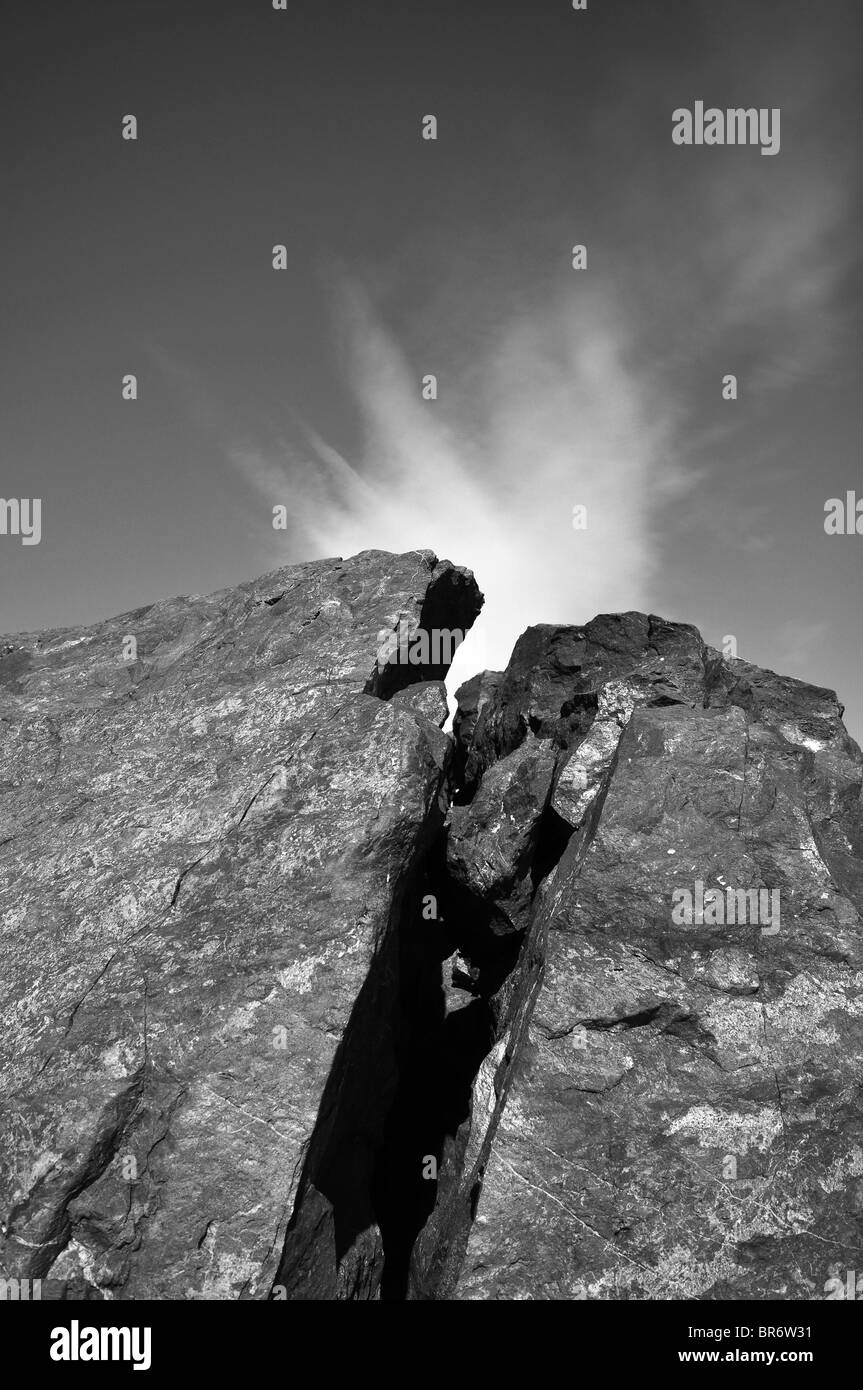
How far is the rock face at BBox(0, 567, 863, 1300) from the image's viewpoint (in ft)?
21.9

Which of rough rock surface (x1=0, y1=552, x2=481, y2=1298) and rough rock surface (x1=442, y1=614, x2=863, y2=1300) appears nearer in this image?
rough rock surface (x1=0, y1=552, x2=481, y2=1298)

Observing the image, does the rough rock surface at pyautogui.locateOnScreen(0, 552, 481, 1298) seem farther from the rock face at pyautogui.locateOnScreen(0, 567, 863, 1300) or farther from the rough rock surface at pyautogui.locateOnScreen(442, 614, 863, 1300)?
the rough rock surface at pyautogui.locateOnScreen(442, 614, 863, 1300)

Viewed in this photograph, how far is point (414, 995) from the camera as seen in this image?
34.6ft

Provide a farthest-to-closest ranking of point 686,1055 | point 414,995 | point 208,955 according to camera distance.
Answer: point 414,995
point 208,955
point 686,1055

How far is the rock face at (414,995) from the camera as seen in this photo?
666 centimetres

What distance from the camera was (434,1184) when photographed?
9211 millimetres

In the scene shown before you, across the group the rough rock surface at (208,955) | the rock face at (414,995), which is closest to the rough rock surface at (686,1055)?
the rock face at (414,995)

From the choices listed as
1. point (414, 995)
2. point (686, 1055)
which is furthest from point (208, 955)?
point (686, 1055)

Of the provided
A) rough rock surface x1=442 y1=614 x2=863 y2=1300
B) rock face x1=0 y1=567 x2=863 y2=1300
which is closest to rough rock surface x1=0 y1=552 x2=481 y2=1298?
rock face x1=0 y1=567 x2=863 y2=1300

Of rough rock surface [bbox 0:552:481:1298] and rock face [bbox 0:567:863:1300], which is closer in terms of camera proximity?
rough rock surface [bbox 0:552:481:1298]

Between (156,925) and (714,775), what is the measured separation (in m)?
5.98

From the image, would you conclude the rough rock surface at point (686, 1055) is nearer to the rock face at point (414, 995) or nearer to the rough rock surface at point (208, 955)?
the rock face at point (414, 995)

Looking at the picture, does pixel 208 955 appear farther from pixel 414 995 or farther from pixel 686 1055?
pixel 686 1055
